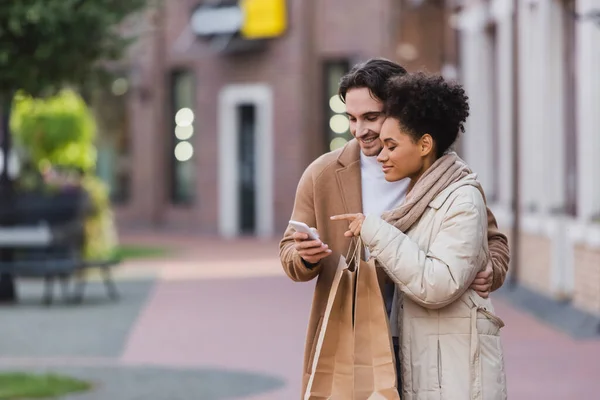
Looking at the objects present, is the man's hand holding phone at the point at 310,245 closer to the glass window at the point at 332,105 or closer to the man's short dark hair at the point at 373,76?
the man's short dark hair at the point at 373,76

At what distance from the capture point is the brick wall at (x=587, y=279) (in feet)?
42.0

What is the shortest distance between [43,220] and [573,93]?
784 cm

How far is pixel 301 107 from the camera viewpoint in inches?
1296

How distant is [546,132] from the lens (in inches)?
611

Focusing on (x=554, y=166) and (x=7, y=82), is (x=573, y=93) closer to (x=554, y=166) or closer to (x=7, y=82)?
(x=554, y=166)

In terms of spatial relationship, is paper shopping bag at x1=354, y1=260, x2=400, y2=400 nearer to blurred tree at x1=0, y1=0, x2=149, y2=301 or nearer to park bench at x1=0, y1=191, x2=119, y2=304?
blurred tree at x1=0, y1=0, x2=149, y2=301

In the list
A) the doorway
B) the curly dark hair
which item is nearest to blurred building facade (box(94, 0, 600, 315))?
the doorway

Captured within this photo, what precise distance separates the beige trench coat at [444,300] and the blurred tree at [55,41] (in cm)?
646

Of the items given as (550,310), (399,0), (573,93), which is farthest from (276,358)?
(399,0)

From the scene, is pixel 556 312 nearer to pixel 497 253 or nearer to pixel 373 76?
pixel 497 253

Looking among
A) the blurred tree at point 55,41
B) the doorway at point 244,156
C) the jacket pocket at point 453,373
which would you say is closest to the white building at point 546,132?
the blurred tree at point 55,41

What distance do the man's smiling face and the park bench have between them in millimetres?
11993

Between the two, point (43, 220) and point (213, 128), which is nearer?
point (43, 220)

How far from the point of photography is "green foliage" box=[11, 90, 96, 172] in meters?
22.9
